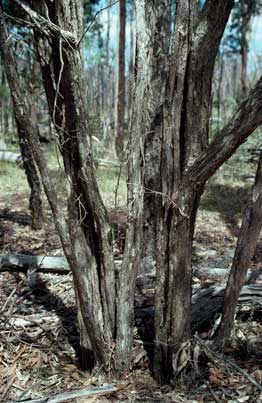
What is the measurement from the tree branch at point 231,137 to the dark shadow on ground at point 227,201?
4158 mm

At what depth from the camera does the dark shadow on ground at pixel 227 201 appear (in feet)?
23.8

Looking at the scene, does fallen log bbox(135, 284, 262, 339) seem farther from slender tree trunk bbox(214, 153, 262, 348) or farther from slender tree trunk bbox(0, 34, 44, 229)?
slender tree trunk bbox(0, 34, 44, 229)

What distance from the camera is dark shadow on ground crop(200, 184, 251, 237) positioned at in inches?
285

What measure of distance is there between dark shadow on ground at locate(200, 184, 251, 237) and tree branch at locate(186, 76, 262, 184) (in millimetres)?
4158

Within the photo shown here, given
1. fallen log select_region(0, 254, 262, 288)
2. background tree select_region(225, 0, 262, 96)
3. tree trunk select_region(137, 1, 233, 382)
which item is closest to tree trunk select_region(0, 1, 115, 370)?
tree trunk select_region(137, 1, 233, 382)

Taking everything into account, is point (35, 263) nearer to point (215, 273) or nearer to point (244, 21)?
point (215, 273)

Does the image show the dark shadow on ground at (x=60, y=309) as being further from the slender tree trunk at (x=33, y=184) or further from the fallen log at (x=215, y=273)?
the slender tree trunk at (x=33, y=184)

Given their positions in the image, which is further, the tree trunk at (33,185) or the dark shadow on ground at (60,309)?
the tree trunk at (33,185)

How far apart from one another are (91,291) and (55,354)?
68 cm

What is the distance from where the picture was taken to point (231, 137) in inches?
85.4

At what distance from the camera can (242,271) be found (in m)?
2.55

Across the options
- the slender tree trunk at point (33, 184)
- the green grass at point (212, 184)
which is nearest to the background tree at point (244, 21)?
the green grass at point (212, 184)

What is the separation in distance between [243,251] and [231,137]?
701mm

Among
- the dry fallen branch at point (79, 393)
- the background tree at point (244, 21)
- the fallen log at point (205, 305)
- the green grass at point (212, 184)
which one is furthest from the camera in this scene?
the background tree at point (244, 21)
